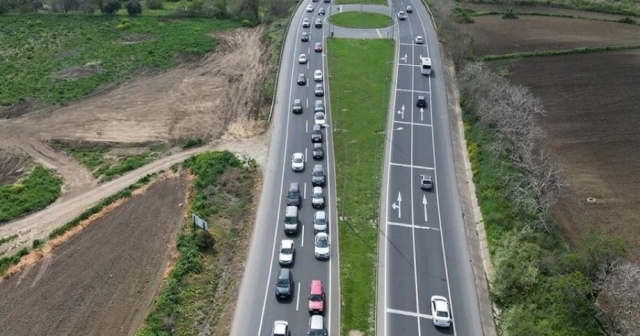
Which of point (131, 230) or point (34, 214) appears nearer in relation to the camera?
point (131, 230)

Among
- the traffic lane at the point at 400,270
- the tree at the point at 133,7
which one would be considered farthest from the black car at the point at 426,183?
the tree at the point at 133,7

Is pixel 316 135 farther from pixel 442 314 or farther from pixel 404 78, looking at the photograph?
pixel 442 314

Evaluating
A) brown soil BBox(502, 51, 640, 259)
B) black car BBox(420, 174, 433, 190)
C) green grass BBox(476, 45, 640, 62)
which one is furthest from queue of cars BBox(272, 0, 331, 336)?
green grass BBox(476, 45, 640, 62)

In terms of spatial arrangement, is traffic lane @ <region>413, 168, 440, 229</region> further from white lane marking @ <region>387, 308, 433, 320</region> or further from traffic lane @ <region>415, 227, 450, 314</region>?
white lane marking @ <region>387, 308, 433, 320</region>

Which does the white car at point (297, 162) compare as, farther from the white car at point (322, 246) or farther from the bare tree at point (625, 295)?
the bare tree at point (625, 295)

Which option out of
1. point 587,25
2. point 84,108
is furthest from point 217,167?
point 587,25

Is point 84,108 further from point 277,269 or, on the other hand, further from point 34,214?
point 277,269
